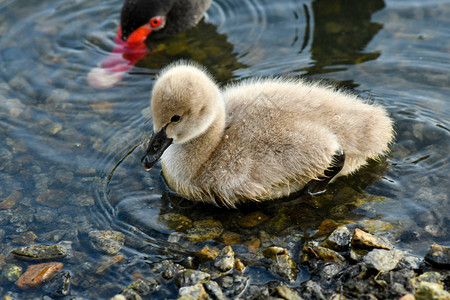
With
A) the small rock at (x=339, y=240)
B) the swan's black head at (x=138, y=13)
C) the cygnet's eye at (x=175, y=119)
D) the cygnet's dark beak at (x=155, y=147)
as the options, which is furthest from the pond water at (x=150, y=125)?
the cygnet's eye at (x=175, y=119)

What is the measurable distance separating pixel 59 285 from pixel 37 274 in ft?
0.71

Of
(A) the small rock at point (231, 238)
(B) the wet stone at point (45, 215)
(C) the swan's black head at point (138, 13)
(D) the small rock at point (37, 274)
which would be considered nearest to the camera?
(D) the small rock at point (37, 274)

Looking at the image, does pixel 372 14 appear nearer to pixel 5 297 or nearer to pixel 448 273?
pixel 448 273

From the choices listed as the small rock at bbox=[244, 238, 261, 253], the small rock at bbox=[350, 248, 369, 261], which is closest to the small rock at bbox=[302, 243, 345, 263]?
the small rock at bbox=[350, 248, 369, 261]

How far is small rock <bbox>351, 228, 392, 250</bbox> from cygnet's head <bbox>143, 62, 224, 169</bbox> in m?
1.49

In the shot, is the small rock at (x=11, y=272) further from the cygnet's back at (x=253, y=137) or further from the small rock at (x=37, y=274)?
the cygnet's back at (x=253, y=137)

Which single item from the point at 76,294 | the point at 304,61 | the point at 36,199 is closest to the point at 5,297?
the point at 76,294

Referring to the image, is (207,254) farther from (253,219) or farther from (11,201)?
(11,201)

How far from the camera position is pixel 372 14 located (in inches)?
303

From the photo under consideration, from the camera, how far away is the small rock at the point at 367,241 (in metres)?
4.25

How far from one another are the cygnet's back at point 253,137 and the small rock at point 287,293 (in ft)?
3.26

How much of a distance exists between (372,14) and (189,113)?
4.12 metres

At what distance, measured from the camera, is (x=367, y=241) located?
425 centimetres

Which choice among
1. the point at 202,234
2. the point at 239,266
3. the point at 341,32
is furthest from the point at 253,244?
the point at 341,32
